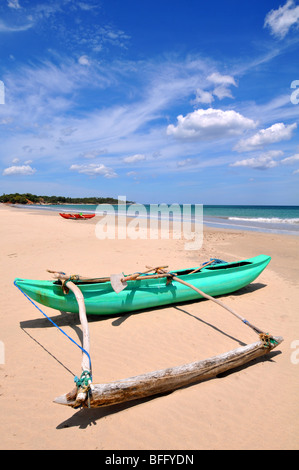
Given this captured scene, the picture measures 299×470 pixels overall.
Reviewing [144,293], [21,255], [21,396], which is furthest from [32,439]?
[21,255]

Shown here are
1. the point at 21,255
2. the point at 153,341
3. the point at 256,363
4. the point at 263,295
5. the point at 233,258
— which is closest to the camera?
the point at 256,363

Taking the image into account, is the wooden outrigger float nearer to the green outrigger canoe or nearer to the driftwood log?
the driftwood log

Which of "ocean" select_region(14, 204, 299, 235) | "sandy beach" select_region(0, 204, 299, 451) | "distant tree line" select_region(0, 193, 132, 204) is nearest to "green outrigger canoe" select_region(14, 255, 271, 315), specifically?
"sandy beach" select_region(0, 204, 299, 451)

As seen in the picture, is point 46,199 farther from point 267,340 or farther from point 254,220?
point 267,340

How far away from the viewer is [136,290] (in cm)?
455

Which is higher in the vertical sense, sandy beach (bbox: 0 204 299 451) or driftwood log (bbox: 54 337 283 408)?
driftwood log (bbox: 54 337 283 408)

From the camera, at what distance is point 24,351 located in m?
3.64

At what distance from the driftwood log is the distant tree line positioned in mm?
68488

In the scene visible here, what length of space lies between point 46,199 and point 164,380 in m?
82.7

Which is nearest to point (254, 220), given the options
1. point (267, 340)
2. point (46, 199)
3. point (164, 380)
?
point (267, 340)

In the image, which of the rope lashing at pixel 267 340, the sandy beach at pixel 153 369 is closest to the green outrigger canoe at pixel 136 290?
the sandy beach at pixel 153 369

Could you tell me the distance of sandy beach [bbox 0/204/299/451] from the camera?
2461 millimetres

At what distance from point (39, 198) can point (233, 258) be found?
74880mm
